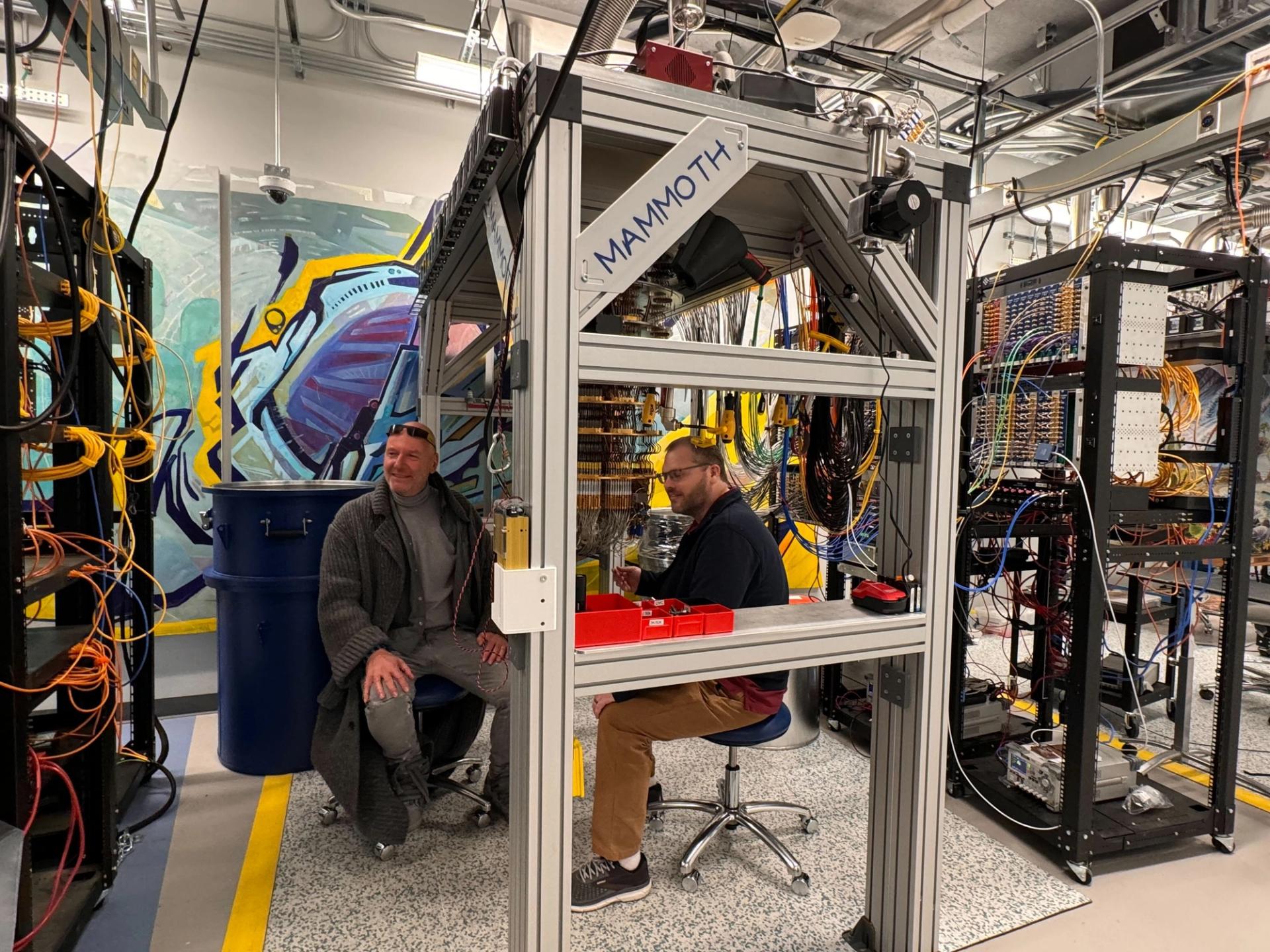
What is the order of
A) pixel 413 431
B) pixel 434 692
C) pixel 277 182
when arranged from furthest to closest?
1. pixel 277 182
2. pixel 413 431
3. pixel 434 692

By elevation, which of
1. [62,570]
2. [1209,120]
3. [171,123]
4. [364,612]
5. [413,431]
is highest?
[1209,120]

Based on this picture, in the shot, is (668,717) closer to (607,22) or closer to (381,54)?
(607,22)

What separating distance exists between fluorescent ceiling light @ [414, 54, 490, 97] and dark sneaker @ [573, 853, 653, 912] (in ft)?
9.45

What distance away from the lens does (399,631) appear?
236 centimetres

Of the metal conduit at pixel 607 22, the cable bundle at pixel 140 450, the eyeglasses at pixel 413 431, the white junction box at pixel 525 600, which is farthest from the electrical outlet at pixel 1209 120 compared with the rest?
the cable bundle at pixel 140 450

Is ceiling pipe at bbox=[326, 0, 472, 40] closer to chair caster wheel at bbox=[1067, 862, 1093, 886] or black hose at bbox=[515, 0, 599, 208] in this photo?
black hose at bbox=[515, 0, 599, 208]

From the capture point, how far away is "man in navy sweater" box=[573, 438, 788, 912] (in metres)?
1.93

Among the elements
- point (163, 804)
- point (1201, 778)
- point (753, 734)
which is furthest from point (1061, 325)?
point (163, 804)

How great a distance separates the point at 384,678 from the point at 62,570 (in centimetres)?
89

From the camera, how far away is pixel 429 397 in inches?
127

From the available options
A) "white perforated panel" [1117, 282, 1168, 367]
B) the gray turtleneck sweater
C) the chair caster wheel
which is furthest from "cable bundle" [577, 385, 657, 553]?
the chair caster wheel

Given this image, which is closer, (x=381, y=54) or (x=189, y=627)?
(x=189, y=627)

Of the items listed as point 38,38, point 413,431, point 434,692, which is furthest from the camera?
point 413,431

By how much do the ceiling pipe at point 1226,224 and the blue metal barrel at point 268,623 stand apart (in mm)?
4081
